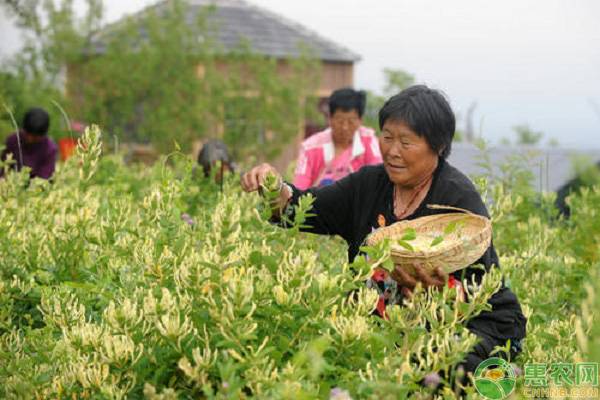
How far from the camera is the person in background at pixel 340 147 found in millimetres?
7383

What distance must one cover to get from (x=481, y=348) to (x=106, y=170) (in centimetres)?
510

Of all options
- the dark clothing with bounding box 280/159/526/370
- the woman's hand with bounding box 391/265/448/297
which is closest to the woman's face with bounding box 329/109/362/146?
the dark clothing with bounding box 280/159/526/370

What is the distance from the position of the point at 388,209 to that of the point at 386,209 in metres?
0.01

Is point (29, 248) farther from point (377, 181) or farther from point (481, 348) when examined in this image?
point (481, 348)

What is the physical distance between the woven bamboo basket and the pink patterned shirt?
3.85m

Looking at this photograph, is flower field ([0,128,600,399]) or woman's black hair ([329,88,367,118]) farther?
woman's black hair ([329,88,367,118])

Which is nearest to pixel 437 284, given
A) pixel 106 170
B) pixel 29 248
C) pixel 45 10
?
pixel 29 248

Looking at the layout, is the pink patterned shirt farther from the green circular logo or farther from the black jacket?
the green circular logo

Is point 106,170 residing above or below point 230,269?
below

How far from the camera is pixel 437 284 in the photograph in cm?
305

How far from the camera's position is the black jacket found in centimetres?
338

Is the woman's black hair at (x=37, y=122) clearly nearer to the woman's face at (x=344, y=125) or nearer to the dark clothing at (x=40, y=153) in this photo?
the dark clothing at (x=40, y=153)

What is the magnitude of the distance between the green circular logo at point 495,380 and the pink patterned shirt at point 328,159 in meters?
4.52

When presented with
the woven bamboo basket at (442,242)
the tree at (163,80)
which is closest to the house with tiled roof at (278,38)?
the tree at (163,80)
